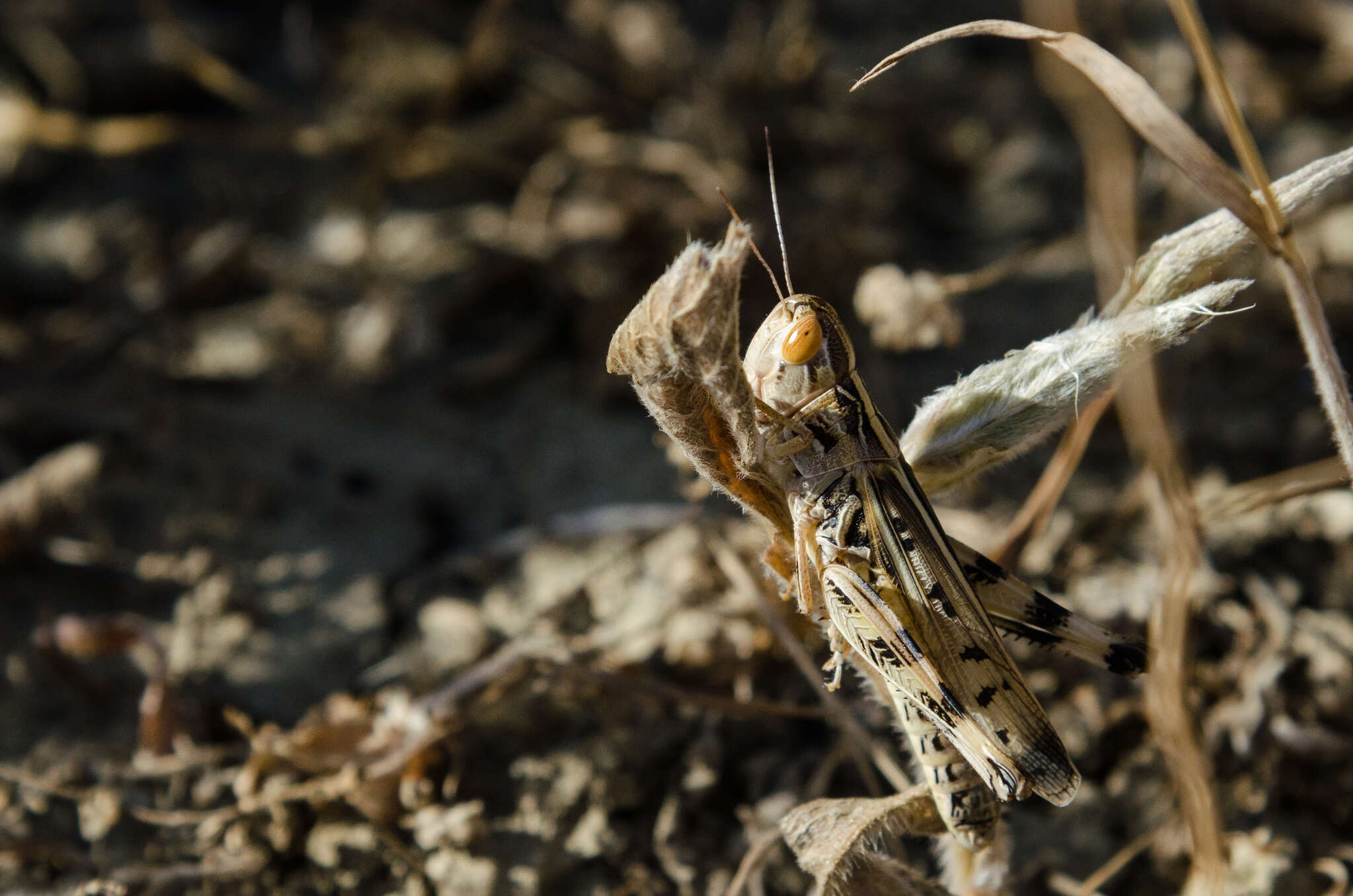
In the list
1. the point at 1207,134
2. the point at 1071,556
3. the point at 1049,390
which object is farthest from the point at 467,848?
the point at 1207,134

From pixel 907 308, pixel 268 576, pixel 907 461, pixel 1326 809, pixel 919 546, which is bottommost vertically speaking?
pixel 1326 809

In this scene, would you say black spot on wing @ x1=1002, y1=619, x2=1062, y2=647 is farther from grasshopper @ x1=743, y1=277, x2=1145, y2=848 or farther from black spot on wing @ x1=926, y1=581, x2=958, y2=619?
black spot on wing @ x1=926, y1=581, x2=958, y2=619

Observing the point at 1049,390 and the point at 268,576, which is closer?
the point at 1049,390

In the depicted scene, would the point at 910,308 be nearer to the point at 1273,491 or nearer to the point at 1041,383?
the point at 1041,383

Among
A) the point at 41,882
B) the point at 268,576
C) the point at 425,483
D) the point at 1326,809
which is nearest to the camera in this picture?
the point at 41,882

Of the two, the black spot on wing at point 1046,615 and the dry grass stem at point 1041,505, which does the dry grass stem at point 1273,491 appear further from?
the black spot on wing at point 1046,615

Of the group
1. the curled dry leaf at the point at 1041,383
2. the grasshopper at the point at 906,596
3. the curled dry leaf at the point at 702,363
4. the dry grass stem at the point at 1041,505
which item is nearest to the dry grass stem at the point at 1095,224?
the dry grass stem at the point at 1041,505

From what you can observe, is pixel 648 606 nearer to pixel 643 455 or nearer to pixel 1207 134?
pixel 643 455
